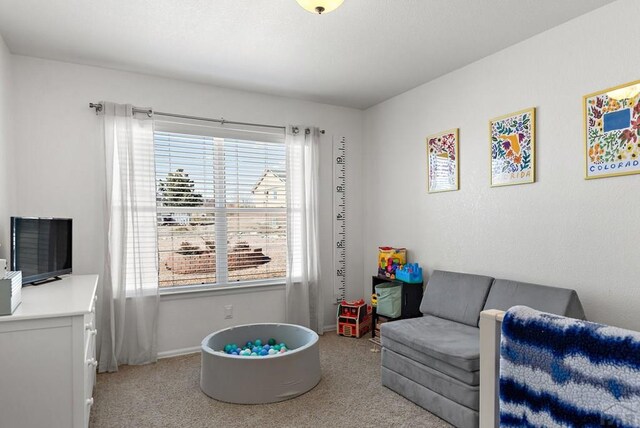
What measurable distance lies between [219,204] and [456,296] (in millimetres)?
2345

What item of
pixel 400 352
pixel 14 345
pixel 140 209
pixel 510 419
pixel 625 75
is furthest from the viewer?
pixel 140 209

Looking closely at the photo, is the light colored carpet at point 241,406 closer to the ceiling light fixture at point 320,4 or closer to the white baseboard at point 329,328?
the white baseboard at point 329,328

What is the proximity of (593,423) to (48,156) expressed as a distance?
12.5ft

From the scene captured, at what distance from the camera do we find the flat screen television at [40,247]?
8.50ft

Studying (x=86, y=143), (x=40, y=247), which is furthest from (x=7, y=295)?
(x=86, y=143)

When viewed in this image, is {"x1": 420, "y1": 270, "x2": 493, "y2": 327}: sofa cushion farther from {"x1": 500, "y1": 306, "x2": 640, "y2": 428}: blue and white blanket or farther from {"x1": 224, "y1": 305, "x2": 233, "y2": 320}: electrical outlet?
{"x1": 500, "y1": 306, "x2": 640, "y2": 428}: blue and white blanket

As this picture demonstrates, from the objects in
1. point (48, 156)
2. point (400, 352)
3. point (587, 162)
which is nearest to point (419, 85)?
point (587, 162)

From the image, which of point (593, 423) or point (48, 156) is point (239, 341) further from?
point (593, 423)

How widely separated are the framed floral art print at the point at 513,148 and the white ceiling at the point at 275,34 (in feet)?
1.90

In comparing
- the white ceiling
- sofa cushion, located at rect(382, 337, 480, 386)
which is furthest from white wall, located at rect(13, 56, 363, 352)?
sofa cushion, located at rect(382, 337, 480, 386)

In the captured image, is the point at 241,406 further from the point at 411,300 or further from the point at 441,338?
the point at 411,300

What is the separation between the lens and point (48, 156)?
3299 millimetres

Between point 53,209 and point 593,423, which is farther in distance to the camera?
point 53,209

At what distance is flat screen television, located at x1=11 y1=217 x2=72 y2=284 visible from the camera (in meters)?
2.59
